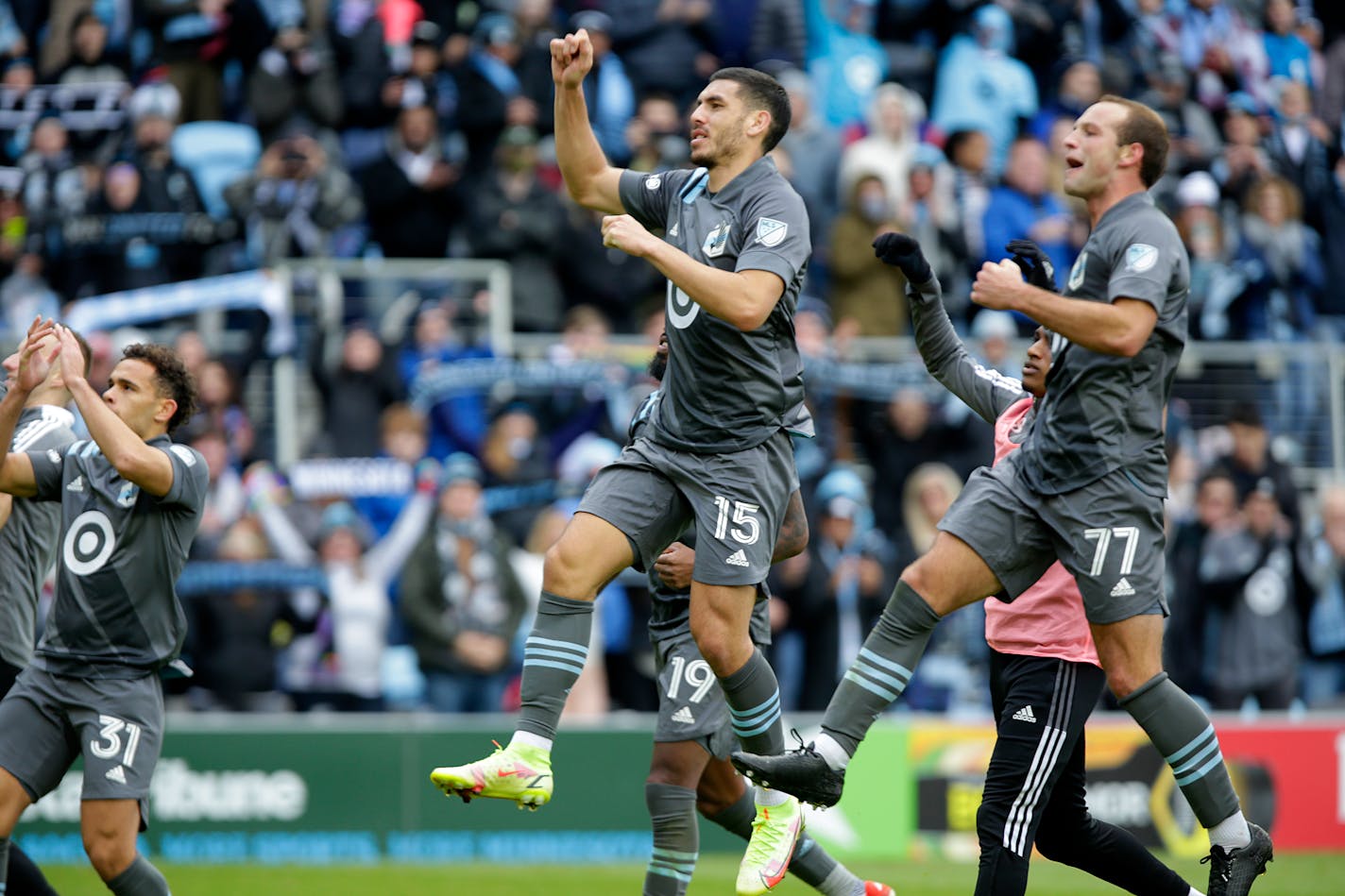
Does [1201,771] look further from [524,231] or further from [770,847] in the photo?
[524,231]

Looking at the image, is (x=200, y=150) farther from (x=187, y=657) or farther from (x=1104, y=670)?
(x=1104, y=670)

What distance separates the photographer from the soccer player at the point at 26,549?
7.88m

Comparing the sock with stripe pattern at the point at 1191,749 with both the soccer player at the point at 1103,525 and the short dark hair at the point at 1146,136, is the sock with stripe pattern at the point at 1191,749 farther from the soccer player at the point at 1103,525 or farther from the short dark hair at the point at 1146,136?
the short dark hair at the point at 1146,136

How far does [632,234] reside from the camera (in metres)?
6.61

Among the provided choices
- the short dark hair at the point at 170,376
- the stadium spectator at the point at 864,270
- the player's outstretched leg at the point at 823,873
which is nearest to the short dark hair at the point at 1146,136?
the player's outstretched leg at the point at 823,873

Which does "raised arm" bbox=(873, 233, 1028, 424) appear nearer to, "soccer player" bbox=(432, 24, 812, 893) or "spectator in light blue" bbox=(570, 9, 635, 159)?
"soccer player" bbox=(432, 24, 812, 893)

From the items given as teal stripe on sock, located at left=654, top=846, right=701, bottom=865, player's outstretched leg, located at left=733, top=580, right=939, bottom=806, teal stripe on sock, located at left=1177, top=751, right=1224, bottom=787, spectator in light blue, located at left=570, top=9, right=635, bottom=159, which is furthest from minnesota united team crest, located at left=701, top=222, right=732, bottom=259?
spectator in light blue, located at left=570, top=9, right=635, bottom=159

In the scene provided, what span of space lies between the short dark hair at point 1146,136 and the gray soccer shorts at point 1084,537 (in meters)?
1.16

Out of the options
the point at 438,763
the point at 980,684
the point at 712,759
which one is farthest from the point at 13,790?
the point at 980,684

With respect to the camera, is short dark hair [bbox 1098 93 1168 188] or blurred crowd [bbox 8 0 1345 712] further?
blurred crowd [bbox 8 0 1345 712]

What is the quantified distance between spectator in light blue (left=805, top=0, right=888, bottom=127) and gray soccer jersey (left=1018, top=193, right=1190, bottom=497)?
10.2 metres

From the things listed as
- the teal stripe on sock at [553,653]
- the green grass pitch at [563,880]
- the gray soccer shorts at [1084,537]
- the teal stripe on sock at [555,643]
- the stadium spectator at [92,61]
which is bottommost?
the green grass pitch at [563,880]

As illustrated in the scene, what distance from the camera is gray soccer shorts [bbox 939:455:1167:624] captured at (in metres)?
6.67

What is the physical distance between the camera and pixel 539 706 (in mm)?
6883
